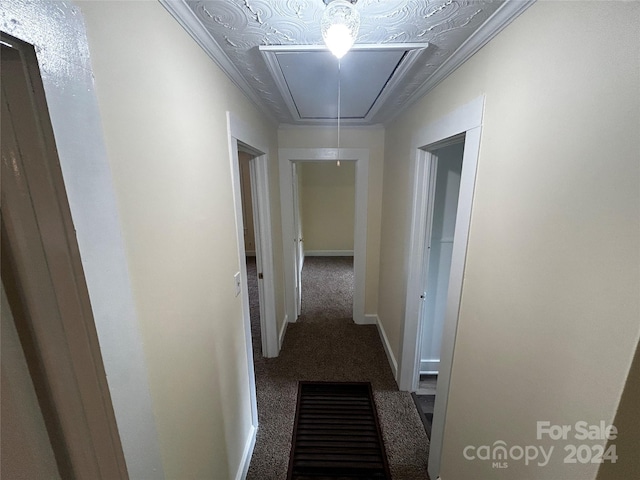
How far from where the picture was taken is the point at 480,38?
3.06 ft

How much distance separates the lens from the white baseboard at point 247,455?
142 centimetres

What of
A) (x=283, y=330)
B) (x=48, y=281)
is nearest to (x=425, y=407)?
(x=283, y=330)

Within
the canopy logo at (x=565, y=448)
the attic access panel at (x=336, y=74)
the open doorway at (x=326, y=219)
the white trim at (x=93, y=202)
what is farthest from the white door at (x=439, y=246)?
the open doorway at (x=326, y=219)

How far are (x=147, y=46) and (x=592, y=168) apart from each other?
1173 millimetres

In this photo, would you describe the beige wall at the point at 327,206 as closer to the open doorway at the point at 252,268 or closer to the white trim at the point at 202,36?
the open doorway at the point at 252,268

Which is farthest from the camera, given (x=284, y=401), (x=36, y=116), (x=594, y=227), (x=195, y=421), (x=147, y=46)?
(x=284, y=401)

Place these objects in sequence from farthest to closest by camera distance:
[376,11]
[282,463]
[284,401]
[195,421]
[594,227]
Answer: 1. [284,401]
2. [282,463]
3. [195,421]
4. [376,11]
5. [594,227]

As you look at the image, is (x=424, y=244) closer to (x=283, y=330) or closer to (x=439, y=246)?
(x=439, y=246)

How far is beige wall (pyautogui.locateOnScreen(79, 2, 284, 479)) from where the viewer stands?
59 cm

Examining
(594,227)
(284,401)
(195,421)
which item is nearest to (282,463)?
(284,401)

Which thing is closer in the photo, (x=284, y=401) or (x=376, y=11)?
(x=376, y=11)

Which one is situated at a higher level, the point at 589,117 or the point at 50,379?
the point at 589,117

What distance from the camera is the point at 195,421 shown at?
0.94 meters

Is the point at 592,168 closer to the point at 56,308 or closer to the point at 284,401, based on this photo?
the point at 56,308
